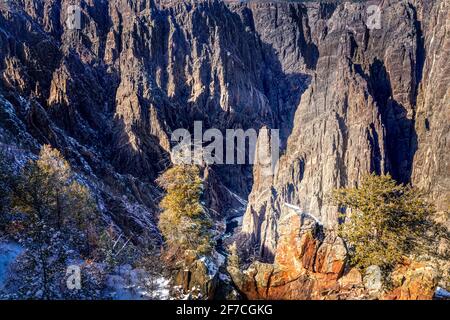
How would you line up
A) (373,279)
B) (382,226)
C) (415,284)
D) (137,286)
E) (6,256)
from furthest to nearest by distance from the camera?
(6,256)
(382,226)
(137,286)
(373,279)
(415,284)

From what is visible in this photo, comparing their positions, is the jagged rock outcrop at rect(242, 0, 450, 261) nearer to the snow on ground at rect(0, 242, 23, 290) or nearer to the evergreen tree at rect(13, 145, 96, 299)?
the evergreen tree at rect(13, 145, 96, 299)

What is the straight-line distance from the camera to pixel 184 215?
49.8 ft

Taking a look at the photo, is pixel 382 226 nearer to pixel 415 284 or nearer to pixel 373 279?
pixel 373 279

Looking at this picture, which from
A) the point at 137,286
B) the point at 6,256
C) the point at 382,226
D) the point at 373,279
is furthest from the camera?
the point at 6,256

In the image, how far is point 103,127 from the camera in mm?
103562

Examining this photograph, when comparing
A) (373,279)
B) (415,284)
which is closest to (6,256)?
(373,279)

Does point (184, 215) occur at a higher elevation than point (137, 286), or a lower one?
higher

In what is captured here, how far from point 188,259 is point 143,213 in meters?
59.8

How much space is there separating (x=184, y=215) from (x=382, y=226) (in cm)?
832

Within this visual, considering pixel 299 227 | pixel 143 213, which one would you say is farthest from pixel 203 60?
pixel 299 227

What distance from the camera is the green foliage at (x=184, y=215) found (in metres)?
14.5

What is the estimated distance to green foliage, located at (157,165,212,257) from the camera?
14539 mm

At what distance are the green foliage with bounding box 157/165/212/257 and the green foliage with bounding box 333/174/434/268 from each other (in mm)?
6257

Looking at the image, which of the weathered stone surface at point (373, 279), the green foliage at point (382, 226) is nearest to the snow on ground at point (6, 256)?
the weathered stone surface at point (373, 279)
